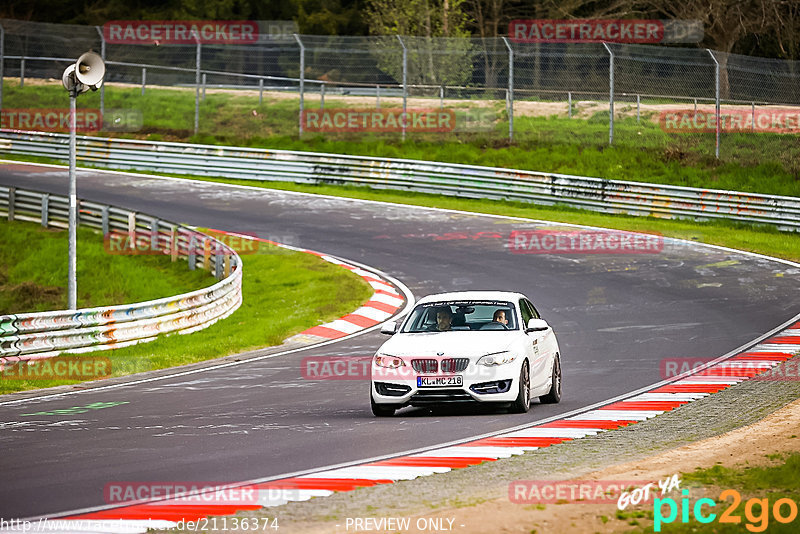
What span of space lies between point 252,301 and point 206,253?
3.15 m

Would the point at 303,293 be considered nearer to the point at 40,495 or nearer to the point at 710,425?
the point at 710,425

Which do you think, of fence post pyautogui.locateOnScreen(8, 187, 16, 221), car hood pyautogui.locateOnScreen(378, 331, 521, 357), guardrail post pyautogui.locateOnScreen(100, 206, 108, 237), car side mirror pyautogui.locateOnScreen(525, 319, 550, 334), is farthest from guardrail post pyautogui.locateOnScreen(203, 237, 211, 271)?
car side mirror pyautogui.locateOnScreen(525, 319, 550, 334)

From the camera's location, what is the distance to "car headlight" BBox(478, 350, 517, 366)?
39.1ft

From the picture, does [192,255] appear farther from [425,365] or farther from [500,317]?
[425,365]

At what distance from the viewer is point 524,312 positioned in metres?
13.3

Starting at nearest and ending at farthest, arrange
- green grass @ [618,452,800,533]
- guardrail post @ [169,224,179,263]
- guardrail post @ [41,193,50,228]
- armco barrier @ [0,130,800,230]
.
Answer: green grass @ [618,452,800,533], guardrail post @ [169,224,179,263], armco barrier @ [0,130,800,230], guardrail post @ [41,193,50,228]

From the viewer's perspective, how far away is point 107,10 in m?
68.8

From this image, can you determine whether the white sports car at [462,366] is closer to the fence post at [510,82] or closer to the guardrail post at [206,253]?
the guardrail post at [206,253]

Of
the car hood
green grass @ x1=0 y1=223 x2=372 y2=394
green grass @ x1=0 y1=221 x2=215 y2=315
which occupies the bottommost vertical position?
green grass @ x1=0 y1=221 x2=215 y2=315

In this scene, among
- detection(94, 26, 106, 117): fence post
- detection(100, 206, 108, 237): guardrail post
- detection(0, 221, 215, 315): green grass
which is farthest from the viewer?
detection(94, 26, 106, 117): fence post

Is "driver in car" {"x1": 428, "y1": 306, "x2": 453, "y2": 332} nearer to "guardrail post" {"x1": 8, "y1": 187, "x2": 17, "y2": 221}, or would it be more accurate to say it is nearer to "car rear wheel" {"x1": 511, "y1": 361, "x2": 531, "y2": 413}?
"car rear wheel" {"x1": 511, "y1": 361, "x2": 531, "y2": 413}

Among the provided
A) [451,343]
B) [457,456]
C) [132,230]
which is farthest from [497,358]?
[132,230]

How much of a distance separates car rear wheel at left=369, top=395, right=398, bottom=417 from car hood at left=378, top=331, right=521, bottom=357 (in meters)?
0.54

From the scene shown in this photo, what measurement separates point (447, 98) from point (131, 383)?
942 inches
